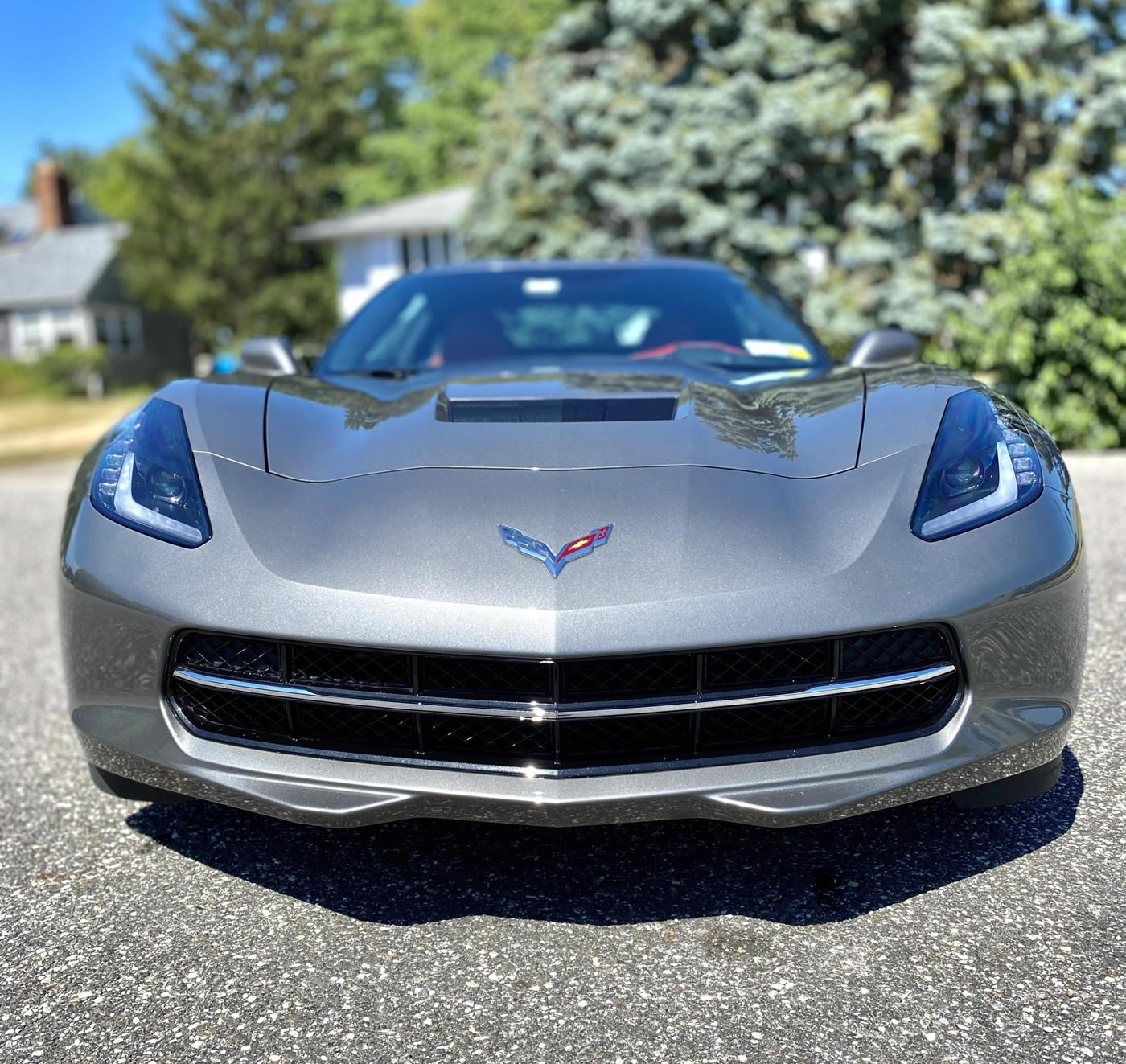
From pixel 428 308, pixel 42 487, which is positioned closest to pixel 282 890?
pixel 428 308

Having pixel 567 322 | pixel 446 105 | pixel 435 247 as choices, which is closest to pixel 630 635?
pixel 567 322

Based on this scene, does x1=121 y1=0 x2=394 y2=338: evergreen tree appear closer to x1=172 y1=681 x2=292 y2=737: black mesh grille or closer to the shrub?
the shrub

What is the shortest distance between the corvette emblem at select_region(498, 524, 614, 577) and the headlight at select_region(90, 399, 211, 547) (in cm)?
57

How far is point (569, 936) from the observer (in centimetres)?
198

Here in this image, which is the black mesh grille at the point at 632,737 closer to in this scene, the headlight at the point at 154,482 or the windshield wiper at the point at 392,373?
the headlight at the point at 154,482

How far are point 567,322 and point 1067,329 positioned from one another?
16.9 ft

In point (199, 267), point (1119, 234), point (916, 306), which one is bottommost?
point (199, 267)

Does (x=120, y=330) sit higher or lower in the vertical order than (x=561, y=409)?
lower

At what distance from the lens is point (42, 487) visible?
32.5ft

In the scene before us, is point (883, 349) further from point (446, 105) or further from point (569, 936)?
point (446, 105)

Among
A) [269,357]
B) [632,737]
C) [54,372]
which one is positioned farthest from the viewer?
[54,372]

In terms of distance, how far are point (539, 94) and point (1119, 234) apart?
28.5 ft

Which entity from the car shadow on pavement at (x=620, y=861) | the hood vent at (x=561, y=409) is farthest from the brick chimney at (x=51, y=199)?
the car shadow on pavement at (x=620, y=861)

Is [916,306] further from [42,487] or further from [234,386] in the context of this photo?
[234,386]
